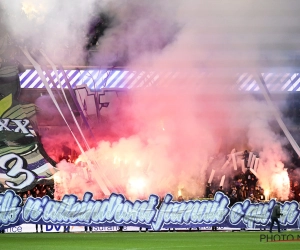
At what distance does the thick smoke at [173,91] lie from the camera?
24250 millimetres

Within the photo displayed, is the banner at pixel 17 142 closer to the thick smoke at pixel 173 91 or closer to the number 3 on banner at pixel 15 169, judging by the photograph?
the number 3 on banner at pixel 15 169

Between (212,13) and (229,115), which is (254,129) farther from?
(212,13)

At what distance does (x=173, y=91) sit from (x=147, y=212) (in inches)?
175

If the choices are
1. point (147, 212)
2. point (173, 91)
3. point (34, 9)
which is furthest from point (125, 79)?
point (34, 9)

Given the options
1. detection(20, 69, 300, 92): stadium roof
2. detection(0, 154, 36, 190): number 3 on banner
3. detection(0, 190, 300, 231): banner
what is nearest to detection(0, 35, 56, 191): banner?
detection(0, 154, 36, 190): number 3 on banner

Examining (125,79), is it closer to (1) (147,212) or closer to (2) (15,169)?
(1) (147,212)

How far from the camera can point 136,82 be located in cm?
2848

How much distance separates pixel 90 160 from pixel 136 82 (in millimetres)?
3439

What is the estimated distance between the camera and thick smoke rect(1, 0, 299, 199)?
24250 mm

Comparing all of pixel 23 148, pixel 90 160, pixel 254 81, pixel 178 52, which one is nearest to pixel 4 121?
pixel 23 148

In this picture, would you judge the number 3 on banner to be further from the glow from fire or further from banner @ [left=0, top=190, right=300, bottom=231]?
the glow from fire

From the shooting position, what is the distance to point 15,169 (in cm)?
2819

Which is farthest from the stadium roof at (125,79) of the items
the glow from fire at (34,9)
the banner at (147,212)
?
the glow from fire at (34,9)

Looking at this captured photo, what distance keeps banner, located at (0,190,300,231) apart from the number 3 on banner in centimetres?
115
